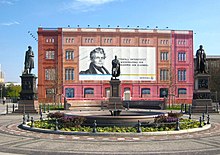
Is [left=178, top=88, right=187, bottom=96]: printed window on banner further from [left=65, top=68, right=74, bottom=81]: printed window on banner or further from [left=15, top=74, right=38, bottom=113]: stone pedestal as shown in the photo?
[left=15, top=74, right=38, bottom=113]: stone pedestal

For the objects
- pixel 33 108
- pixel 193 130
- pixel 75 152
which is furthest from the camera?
pixel 33 108

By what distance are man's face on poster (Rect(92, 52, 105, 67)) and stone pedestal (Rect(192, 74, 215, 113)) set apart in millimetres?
33238

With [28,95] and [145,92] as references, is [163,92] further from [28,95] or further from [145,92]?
[28,95]

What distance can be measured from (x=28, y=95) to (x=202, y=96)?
17.0 m

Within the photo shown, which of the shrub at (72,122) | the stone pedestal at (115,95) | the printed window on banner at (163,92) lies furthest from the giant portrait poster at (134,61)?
the shrub at (72,122)

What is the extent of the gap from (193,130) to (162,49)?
4850 cm

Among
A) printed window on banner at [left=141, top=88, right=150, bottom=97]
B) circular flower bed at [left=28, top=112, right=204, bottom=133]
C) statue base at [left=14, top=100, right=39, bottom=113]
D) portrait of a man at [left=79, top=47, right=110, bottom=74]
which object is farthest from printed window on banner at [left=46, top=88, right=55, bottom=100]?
circular flower bed at [left=28, top=112, right=204, bottom=133]

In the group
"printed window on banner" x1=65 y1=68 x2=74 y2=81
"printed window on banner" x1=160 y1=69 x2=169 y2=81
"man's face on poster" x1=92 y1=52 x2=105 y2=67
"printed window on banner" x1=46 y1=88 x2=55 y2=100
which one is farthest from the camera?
"printed window on banner" x1=160 y1=69 x2=169 y2=81

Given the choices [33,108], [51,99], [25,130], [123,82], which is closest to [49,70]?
[51,99]

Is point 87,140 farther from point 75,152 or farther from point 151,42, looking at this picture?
point 151,42

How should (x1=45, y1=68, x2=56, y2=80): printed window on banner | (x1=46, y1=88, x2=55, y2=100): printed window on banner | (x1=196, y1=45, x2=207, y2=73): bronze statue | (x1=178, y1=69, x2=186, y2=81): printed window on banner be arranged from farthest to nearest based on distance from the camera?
(x1=178, y1=69, x2=186, y2=81): printed window on banner
(x1=45, y1=68, x2=56, y2=80): printed window on banner
(x1=46, y1=88, x2=55, y2=100): printed window on banner
(x1=196, y1=45, x2=207, y2=73): bronze statue

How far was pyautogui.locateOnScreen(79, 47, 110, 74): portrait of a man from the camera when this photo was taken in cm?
6225

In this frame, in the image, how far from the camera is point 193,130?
16.8 meters

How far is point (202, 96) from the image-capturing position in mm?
30625
